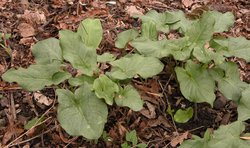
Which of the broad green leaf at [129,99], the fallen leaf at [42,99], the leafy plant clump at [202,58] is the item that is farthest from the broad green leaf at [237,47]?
the fallen leaf at [42,99]

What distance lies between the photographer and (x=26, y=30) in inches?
98.0

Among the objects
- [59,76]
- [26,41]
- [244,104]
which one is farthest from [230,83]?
[26,41]

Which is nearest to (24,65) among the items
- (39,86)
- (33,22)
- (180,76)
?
(33,22)

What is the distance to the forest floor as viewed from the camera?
2021 mm

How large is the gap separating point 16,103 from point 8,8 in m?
0.75

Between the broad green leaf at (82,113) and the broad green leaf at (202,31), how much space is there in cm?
56

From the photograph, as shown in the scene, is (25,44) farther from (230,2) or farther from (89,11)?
(230,2)

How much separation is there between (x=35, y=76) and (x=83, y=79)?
214 millimetres

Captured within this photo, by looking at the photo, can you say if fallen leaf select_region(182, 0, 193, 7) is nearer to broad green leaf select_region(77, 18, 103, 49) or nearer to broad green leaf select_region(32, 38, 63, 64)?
broad green leaf select_region(77, 18, 103, 49)

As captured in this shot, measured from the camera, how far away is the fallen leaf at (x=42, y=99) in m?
2.14

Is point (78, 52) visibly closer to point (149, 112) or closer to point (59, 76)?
point (59, 76)

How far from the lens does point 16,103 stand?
2152 mm

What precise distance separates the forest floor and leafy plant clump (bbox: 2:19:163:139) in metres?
0.21

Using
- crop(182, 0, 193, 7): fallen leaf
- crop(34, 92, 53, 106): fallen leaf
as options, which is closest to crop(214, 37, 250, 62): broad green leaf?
crop(182, 0, 193, 7): fallen leaf
